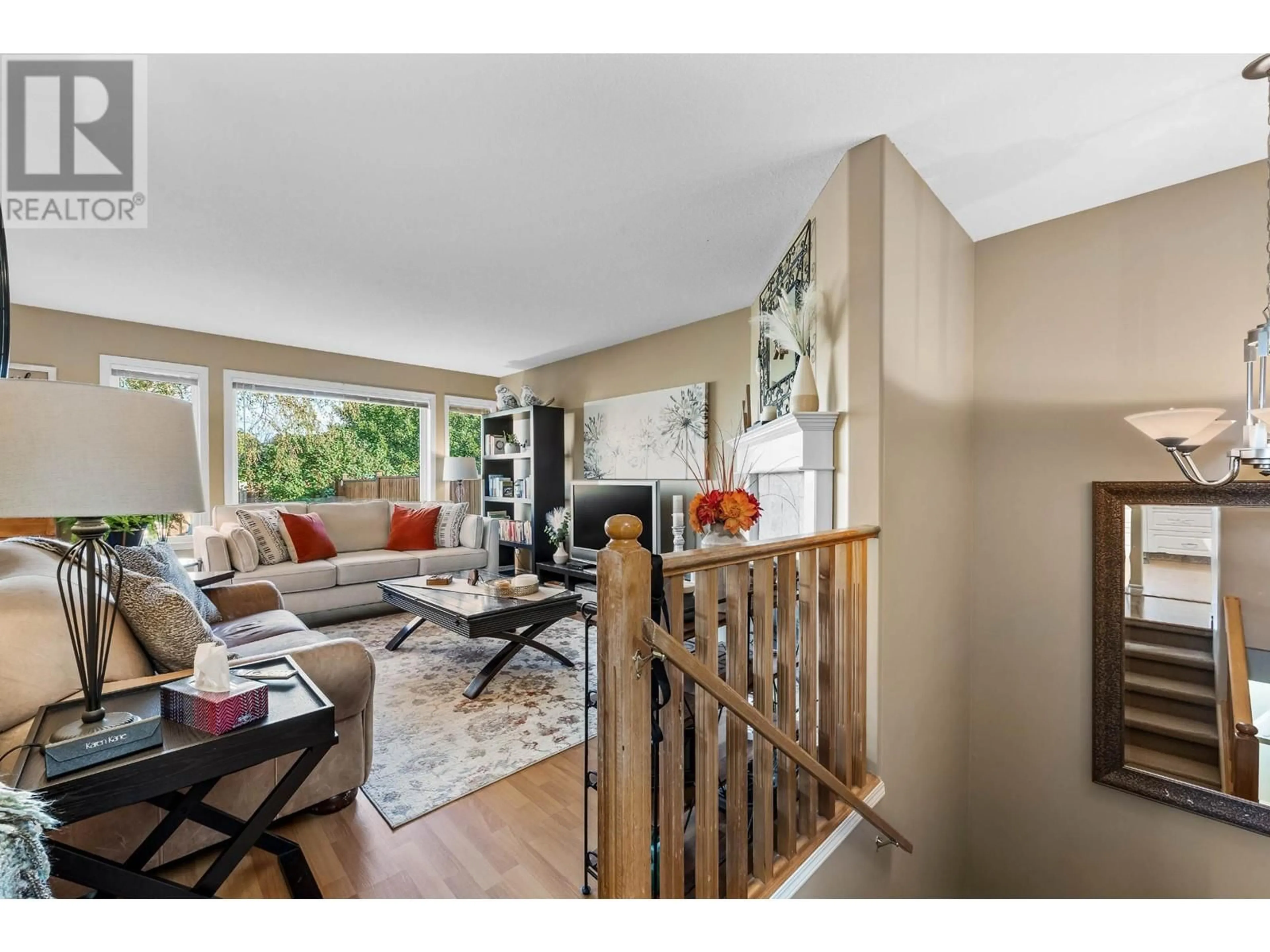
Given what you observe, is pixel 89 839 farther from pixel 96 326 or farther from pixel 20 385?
pixel 96 326

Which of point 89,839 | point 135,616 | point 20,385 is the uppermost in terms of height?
point 20,385

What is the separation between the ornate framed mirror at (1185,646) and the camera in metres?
1.90

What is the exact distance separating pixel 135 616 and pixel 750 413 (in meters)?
2.99

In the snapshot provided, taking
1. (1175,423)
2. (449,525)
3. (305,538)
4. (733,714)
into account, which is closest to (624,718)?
(733,714)

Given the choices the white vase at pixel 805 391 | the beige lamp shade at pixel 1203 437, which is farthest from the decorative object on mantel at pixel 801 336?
the beige lamp shade at pixel 1203 437

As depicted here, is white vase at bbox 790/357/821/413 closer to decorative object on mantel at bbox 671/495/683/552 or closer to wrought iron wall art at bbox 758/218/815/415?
wrought iron wall art at bbox 758/218/815/415

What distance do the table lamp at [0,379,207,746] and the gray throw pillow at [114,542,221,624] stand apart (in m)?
0.80

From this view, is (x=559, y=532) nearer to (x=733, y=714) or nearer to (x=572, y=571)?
(x=572, y=571)

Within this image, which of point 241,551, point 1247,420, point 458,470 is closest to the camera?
point 1247,420

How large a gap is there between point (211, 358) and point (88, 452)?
14.5 feet

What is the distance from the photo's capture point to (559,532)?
203 inches
